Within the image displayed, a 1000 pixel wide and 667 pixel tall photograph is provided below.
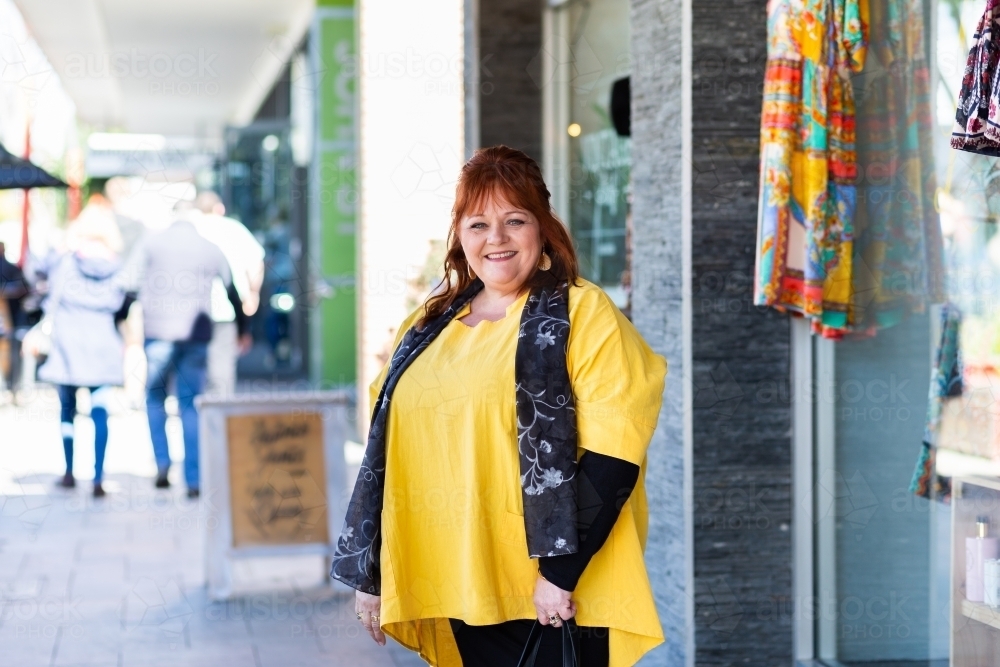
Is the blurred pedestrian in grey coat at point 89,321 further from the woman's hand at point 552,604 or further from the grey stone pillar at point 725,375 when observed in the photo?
the woman's hand at point 552,604

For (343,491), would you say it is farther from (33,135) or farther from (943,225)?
(33,135)

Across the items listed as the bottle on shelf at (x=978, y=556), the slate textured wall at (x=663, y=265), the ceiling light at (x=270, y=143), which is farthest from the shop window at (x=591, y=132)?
the ceiling light at (x=270, y=143)

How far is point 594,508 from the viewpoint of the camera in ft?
7.00

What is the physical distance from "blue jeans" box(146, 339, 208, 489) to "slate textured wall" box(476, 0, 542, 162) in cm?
222

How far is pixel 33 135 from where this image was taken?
14.4m

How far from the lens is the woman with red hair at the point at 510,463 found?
213 cm

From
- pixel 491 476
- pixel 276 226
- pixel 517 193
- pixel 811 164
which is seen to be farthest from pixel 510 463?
pixel 276 226

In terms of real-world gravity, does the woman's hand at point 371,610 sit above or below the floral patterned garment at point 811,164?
below

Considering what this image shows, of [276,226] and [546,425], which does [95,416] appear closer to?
[546,425]

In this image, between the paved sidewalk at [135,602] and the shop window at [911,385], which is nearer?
the shop window at [911,385]

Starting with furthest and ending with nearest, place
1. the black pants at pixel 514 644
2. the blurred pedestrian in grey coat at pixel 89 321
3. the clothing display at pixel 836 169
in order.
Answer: the blurred pedestrian in grey coat at pixel 89 321
the clothing display at pixel 836 169
the black pants at pixel 514 644

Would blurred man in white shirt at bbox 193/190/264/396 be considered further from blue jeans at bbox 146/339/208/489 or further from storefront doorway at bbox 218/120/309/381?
storefront doorway at bbox 218/120/309/381

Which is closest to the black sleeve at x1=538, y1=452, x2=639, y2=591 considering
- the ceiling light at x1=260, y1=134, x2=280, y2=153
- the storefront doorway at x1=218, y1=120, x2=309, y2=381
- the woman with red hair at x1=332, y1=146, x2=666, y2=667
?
the woman with red hair at x1=332, y1=146, x2=666, y2=667

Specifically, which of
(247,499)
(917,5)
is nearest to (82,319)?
(247,499)
